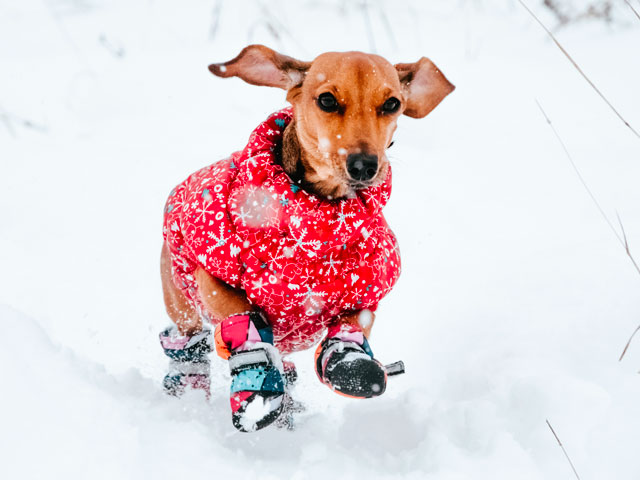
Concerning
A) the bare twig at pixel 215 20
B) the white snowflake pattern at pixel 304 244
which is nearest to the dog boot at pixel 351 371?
the white snowflake pattern at pixel 304 244

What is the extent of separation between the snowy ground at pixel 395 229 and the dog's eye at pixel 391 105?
1.08 m

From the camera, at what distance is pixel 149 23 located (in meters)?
4.61

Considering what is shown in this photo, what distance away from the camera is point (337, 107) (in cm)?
173

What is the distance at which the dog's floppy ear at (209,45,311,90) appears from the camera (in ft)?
5.92

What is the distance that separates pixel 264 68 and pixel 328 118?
35 cm

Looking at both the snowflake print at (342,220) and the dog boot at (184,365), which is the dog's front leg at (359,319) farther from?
the dog boot at (184,365)

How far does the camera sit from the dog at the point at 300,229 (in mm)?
1564

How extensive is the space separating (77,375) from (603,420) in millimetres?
1709

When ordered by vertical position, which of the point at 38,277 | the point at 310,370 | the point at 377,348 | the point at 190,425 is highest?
the point at 190,425

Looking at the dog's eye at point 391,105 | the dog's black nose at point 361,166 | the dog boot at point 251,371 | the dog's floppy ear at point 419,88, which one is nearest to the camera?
the dog boot at point 251,371

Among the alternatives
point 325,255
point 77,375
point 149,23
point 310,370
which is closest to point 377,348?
point 310,370

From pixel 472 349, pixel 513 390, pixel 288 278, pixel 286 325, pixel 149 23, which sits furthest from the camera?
pixel 149 23

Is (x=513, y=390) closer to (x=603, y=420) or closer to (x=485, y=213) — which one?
(x=603, y=420)

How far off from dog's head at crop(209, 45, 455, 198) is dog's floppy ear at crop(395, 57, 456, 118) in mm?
68
